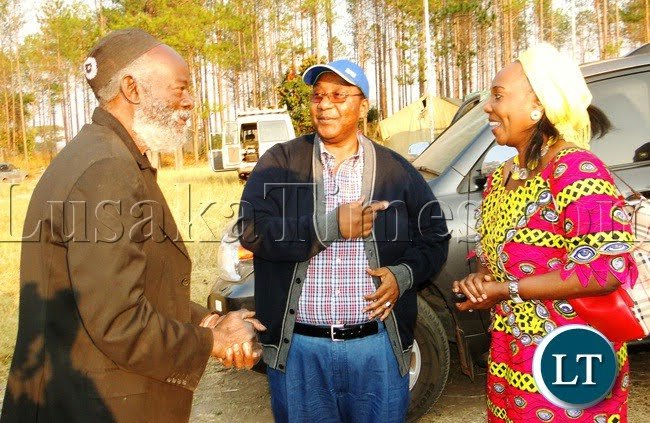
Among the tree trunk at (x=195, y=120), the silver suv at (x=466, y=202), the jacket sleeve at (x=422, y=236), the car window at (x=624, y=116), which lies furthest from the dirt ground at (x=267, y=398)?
the tree trunk at (x=195, y=120)

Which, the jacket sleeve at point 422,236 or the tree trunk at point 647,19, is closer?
the jacket sleeve at point 422,236

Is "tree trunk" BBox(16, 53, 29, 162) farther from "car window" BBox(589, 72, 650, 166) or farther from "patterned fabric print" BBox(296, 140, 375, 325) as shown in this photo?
"patterned fabric print" BBox(296, 140, 375, 325)

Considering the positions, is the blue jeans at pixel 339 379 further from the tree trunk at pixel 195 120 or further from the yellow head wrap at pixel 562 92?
the tree trunk at pixel 195 120

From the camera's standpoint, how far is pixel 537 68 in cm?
222

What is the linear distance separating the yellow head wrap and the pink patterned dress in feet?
0.35

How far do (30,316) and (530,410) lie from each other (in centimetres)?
164

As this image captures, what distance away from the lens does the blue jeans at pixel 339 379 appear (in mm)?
2635

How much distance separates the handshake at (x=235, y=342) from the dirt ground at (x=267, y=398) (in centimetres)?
229

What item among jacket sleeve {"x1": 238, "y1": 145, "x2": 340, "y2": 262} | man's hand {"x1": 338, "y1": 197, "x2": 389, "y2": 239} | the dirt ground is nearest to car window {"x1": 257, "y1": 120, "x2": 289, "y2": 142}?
the dirt ground

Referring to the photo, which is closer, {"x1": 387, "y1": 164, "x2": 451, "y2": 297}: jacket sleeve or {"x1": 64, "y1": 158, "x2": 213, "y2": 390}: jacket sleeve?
{"x1": 64, "y1": 158, "x2": 213, "y2": 390}: jacket sleeve

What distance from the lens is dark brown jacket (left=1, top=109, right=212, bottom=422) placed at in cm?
160

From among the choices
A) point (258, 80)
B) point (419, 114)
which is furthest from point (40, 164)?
point (419, 114)

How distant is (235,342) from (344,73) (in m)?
1.27

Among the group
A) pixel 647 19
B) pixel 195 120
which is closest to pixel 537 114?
pixel 195 120
